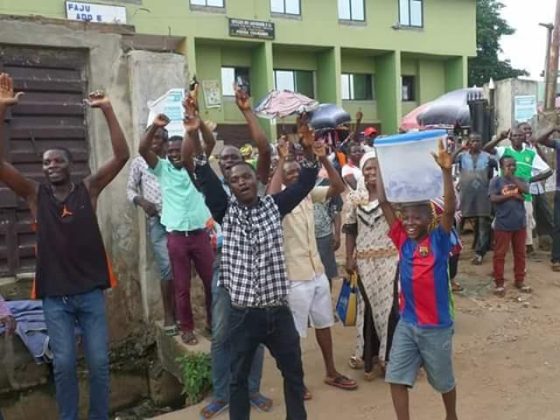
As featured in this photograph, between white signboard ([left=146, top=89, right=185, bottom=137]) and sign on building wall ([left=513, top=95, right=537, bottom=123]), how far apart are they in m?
5.99

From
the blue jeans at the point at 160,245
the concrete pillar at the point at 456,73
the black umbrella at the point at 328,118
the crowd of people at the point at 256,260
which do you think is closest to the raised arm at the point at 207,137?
the crowd of people at the point at 256,260

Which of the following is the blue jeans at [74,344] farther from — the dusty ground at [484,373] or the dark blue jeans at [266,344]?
the dark blue jeans at [266,344]

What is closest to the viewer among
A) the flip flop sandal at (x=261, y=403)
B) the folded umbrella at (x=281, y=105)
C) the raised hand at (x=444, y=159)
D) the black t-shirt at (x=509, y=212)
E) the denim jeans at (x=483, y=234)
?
the raised hand at (x=444, y=159)

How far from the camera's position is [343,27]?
20.2m

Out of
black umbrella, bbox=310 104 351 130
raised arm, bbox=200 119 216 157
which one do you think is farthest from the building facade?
raised arm, bbox=200 119 216 157

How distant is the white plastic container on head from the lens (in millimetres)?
3080

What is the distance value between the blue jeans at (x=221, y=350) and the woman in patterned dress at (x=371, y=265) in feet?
2.84

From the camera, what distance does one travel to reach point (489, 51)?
3381cm

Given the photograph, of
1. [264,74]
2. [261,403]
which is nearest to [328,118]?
[264,74]

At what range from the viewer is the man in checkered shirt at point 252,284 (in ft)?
10.0

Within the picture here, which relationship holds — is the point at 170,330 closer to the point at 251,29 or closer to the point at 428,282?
the point at 428,282

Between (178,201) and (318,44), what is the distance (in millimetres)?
16242

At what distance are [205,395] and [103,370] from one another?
106 centimetres

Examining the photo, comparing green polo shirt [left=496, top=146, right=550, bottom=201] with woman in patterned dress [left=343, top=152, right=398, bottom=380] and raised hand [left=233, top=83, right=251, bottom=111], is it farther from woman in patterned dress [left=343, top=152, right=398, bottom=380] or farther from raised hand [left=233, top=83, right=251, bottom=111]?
raised hand [left=233, top=83, right=251, bottom=111]
